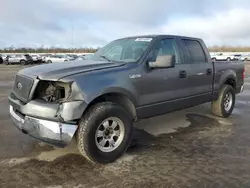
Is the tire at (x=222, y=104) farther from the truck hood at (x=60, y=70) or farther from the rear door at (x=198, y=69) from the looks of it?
the truck hood at (x=60, y=70)

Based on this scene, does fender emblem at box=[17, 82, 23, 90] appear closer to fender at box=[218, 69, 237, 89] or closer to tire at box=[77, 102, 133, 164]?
tire at box=[77, 102, 133, 164]

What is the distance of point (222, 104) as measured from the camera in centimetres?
691

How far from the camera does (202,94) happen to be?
20.1ft

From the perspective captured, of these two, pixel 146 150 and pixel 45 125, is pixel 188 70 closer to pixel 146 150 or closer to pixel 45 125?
pixel 146 150

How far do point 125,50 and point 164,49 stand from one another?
71cm

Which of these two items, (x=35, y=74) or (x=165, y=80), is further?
(x=165, y=80)

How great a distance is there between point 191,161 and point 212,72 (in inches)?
106

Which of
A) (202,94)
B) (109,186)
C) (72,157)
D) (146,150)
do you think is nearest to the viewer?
(109,186)

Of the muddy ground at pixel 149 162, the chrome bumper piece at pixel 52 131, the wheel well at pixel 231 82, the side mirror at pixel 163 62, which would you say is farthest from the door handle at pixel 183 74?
the chrome bumper piece at pixel 52 131

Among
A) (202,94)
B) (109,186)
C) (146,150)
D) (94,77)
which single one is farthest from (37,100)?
(202,94)

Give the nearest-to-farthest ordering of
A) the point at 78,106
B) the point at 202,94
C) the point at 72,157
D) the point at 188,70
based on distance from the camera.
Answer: the point at 78,106
the point at 72,157
the point at 188,70
the point at 202,94

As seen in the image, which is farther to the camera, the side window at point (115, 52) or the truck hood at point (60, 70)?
the side window at point (115, 52)

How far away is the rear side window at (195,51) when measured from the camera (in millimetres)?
5941

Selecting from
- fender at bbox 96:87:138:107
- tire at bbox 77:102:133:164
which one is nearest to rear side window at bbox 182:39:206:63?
fender at bbox 96:87:138:107
